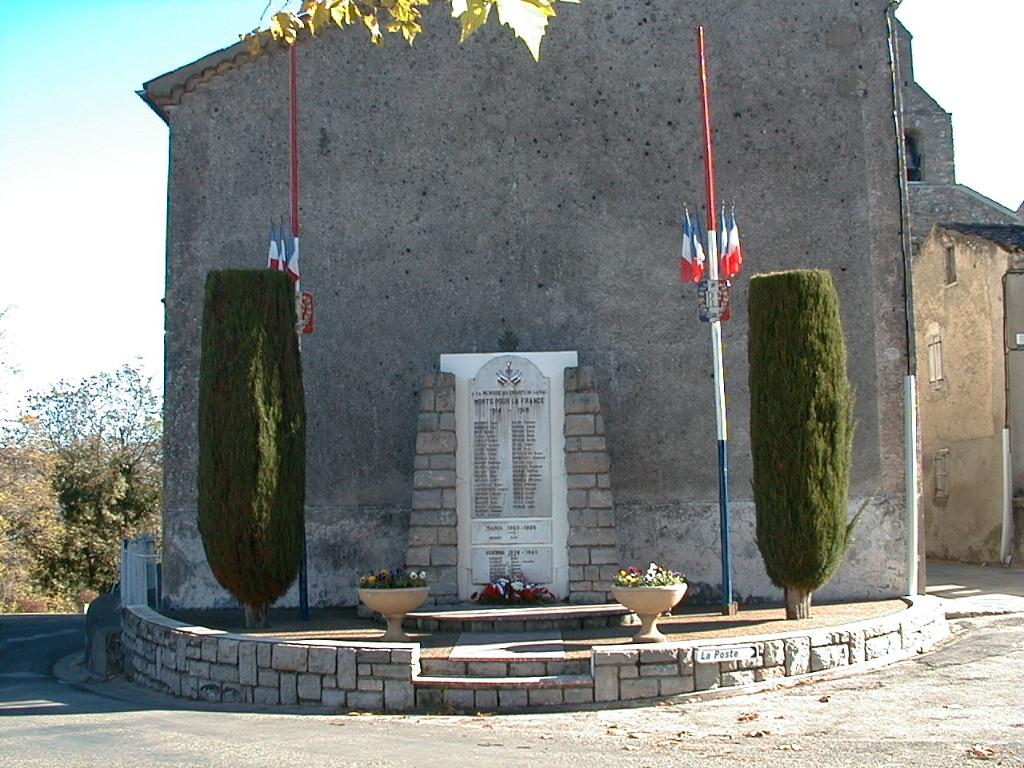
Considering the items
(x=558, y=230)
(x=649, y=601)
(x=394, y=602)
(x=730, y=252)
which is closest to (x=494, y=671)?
(x=394, y=602)

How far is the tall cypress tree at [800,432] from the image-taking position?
38.4 ft

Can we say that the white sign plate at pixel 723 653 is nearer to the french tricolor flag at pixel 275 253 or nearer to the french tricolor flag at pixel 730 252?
the french tricolor flag at pixel 730 252

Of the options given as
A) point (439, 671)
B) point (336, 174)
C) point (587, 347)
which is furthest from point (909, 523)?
point (336, 174)

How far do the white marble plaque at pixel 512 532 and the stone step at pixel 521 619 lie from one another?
105 cm

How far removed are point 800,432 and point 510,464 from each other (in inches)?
135

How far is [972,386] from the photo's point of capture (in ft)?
69.7

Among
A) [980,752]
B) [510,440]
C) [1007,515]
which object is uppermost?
[510,440]

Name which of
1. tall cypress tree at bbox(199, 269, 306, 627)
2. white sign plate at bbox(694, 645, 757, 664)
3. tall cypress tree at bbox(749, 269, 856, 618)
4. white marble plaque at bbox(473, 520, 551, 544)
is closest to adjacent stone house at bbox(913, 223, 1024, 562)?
tall cypress tree at bbox(749, 269, 856, 618)

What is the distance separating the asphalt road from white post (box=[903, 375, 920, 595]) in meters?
2.47

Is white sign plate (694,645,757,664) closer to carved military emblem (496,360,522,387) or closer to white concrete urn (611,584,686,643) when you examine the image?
white concrete urn (611,584,686,643)

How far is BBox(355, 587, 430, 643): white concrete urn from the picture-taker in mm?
11133

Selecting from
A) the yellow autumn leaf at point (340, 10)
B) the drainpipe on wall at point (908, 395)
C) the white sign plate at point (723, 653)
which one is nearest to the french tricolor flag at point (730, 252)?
the drainpipe on wall at point (908, 395)

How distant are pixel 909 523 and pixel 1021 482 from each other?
719 centimetres

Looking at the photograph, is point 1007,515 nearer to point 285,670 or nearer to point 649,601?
point 649,601
